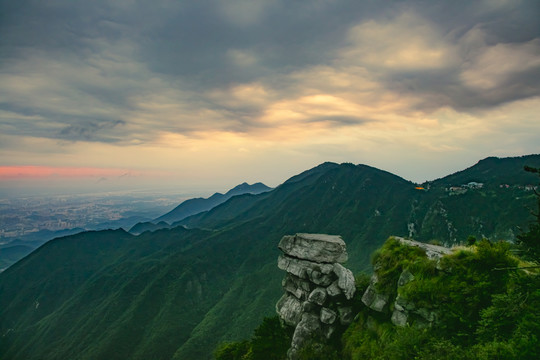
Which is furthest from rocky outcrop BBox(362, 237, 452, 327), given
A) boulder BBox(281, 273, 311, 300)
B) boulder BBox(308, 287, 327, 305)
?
boulder BBox(281, 273, 311, 300)

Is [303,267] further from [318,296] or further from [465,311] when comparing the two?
[465,311]

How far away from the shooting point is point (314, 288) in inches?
1406

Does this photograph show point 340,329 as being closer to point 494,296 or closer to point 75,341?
point 494,296

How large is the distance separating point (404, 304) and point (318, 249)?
14.7 meters

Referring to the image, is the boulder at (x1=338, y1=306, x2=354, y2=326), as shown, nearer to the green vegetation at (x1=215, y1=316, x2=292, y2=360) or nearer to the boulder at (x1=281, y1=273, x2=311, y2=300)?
the boulder at (x1=281, y1=273, x2=311, y2=300)

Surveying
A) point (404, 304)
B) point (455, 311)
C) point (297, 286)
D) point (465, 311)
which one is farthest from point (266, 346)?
point (465, 311)

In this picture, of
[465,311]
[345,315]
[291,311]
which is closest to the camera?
[465,311]

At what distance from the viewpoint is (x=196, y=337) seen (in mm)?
140625

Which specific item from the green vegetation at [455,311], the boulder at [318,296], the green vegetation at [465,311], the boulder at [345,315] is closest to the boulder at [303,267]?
the boulder at [318,296]

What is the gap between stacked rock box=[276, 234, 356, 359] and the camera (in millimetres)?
31484

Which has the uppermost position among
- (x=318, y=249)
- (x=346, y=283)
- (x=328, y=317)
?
(x=318, y=249)

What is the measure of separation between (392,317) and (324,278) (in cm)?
1022

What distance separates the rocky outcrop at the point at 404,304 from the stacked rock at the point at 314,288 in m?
3.74

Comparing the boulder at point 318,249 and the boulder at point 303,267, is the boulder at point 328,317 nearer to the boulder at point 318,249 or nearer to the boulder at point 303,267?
the boulder at point 303,267
